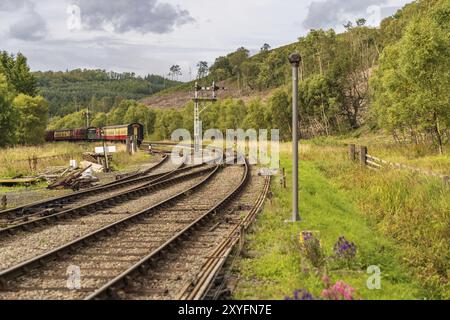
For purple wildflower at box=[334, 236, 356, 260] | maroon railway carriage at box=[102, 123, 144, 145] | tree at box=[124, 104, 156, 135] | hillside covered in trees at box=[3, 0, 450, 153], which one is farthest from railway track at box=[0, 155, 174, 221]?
tree at box=[124, 104, 156, 135]

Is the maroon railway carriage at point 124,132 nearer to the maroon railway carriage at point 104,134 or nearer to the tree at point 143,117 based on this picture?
the maroon railway carriage at point 104,134

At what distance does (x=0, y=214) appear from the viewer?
1388 cm

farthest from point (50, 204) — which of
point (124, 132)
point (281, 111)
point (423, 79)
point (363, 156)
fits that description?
point (281, 111)

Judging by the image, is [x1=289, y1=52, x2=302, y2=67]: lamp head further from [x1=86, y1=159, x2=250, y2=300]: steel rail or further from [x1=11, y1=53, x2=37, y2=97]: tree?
[x1=11, y1=53, x2=37, y2=97]: tree

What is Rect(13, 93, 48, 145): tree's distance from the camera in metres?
54.0

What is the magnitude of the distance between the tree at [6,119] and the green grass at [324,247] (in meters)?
30.6

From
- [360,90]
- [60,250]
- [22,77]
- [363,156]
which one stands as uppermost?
[22,77]

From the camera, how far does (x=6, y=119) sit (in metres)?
40.9

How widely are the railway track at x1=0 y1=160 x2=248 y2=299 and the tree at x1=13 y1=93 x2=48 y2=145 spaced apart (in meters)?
44.0

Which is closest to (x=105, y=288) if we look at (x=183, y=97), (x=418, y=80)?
(x=418, y=80)

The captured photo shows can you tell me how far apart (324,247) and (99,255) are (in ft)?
14.2

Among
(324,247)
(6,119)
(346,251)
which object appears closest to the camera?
(346,251)

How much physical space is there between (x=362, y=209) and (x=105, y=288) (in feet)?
33.9

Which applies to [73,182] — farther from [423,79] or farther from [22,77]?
[22,77]
